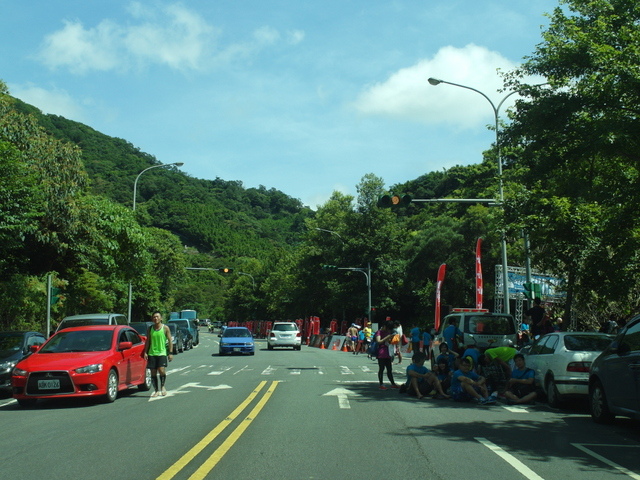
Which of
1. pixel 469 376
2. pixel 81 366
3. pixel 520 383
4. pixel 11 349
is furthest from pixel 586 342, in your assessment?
pixel 11 349

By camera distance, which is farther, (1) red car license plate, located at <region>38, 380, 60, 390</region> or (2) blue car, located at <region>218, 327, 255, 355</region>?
(2) blue car, located at <region>218, 327, 255, 355</region>

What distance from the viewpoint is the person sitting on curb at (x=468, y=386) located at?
1420 cm

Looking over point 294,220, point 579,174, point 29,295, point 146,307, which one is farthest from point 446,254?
point 294,220

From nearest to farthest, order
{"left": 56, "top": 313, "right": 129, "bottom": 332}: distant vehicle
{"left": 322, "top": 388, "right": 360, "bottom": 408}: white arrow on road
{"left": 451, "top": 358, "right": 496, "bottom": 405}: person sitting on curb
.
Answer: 1. {"left": 322, "top": 388, "right": 360, "bottom": 408}: white arrow on road
2. {"left": 451, "top": 358, "right": 496, "bottom": 405}: person sitting on curb
3. {"left": 56, "top": 313, "right": 129, "bottom": 332}: distant vehicle

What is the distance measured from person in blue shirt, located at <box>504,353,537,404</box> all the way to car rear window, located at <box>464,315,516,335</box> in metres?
5.45

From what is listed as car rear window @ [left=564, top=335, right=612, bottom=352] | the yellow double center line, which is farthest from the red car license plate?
car rear window @ [left=564, top=335, right=612, bottom=352]

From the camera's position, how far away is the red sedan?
42.1 ft

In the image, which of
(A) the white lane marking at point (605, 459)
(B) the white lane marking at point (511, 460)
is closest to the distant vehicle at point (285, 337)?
(B) the white lane marking at point (511, 460)

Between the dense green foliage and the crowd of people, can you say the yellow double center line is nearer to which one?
the crowd of people

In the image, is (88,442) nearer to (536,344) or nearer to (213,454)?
(213,454)

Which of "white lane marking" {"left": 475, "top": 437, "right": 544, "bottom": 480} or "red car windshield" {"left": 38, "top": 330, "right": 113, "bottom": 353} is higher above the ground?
"red car windshield" {"left": 38, "top": 330, "right": 113, "bottom": 353}

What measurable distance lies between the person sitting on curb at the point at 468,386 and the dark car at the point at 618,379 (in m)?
2.88

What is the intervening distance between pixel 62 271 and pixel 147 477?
18.8 meters

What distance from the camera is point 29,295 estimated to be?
29.3m
